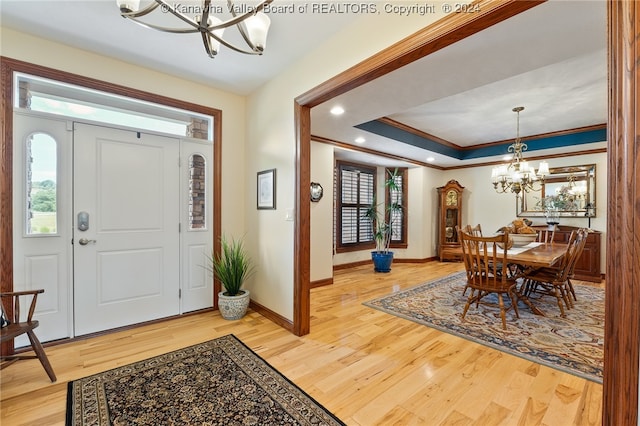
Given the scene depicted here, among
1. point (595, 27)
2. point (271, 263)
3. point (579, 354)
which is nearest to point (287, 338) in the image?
point (271, 263)

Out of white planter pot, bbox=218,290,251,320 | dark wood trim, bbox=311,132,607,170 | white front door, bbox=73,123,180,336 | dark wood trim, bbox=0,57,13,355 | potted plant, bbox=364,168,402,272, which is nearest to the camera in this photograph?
dark wood trim, bbox=0,57,13,355

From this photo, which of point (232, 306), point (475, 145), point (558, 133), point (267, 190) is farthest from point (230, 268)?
point (558, 133)

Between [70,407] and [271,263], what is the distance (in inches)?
72.7

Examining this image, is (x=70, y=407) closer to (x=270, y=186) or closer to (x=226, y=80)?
(x=270, y=186)

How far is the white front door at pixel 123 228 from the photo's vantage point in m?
2.67

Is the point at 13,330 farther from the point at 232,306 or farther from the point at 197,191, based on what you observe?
the point at 197,191

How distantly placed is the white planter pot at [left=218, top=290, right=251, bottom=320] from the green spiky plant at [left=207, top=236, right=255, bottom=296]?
0.11m

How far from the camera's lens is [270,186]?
314 centimetres

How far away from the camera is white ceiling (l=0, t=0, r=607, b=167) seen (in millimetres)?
1852

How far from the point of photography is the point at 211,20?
1.66 m

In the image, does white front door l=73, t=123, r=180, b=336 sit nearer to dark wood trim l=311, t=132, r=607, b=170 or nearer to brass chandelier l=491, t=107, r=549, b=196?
dark wood trim l=311, t=132, r=607, b=170

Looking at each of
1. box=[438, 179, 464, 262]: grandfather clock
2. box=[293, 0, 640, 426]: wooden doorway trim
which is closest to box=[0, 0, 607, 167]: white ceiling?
box=[293, 0, 640, 426]: wooden doorway trim

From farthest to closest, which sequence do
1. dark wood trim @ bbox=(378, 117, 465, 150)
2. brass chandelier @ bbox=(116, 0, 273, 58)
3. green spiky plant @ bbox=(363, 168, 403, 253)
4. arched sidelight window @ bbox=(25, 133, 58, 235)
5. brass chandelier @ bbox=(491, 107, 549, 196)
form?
green spiky plant @ bbox=(363, 168, 403, 253) < dark wood trim @ bbox=(378, 117, 465, 150) < brass chandelier @ bbox=(491, 107, 549, 196) < arched sidelight window @ bbox=(25, 133, 58, 235) < brass chandelier @ bbox=(116, 0, 273, 58)

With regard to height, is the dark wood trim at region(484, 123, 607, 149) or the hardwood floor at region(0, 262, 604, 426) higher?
the dark wood trim at region(484, 123, 607, 149)
